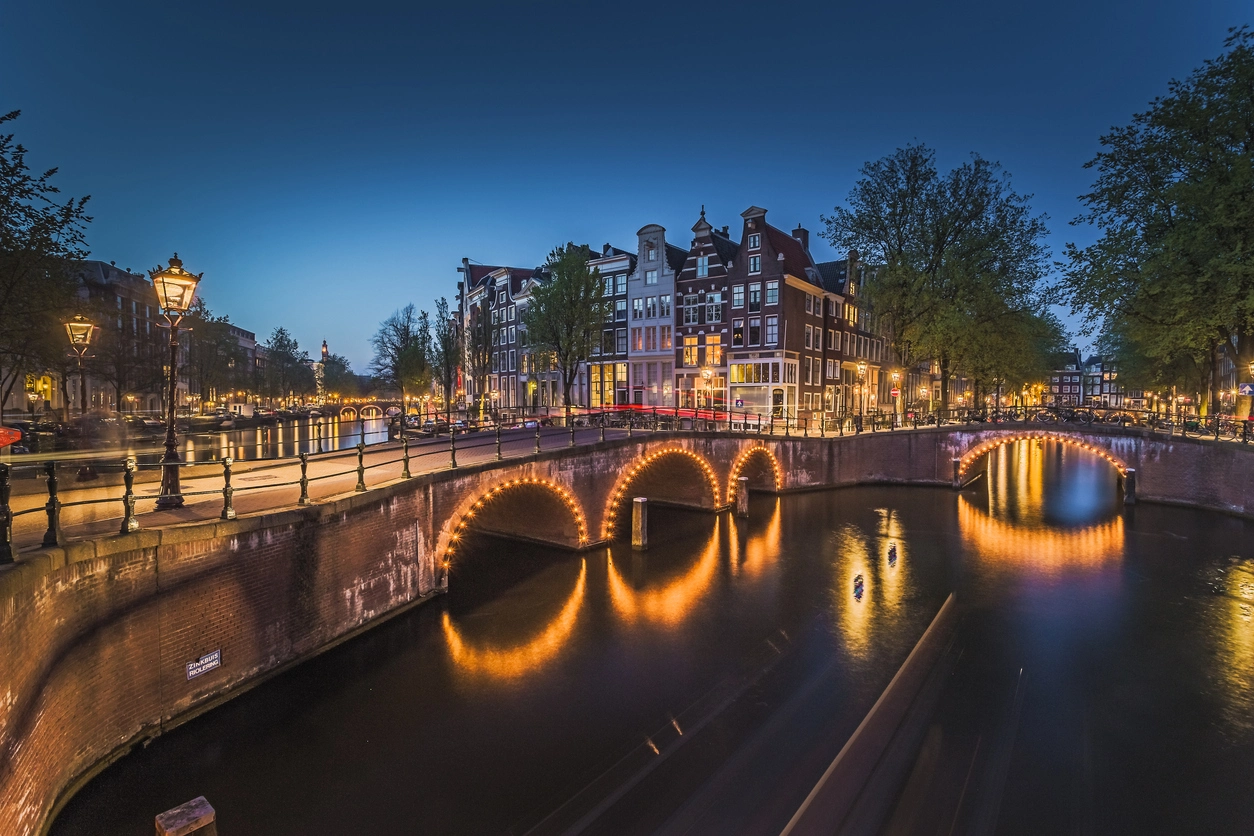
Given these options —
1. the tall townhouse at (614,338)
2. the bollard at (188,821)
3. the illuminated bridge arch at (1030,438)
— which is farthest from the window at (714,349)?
the bollard at (188,821)

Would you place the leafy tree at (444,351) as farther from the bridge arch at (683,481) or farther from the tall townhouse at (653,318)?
the bridge arch at (683,481)

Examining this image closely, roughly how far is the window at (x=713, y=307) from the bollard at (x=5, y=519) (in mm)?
40399

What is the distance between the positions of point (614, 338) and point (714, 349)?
9173 mm

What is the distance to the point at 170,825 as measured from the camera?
18.4 feet

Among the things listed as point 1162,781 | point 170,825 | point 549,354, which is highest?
point 549,354

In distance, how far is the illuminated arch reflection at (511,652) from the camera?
12477 millimetres

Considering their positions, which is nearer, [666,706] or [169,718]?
[169,718]

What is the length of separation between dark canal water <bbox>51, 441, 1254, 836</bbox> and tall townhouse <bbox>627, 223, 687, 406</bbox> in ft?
90.0

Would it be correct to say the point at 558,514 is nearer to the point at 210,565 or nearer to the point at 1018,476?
the point at 210,565

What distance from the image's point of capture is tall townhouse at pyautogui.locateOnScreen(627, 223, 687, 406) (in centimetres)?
4566

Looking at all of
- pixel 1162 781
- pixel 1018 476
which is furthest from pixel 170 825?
pixel 1018 476

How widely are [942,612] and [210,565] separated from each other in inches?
640

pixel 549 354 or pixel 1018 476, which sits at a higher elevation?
pixel 549 354

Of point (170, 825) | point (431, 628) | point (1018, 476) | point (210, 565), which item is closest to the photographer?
point (170, 825)
